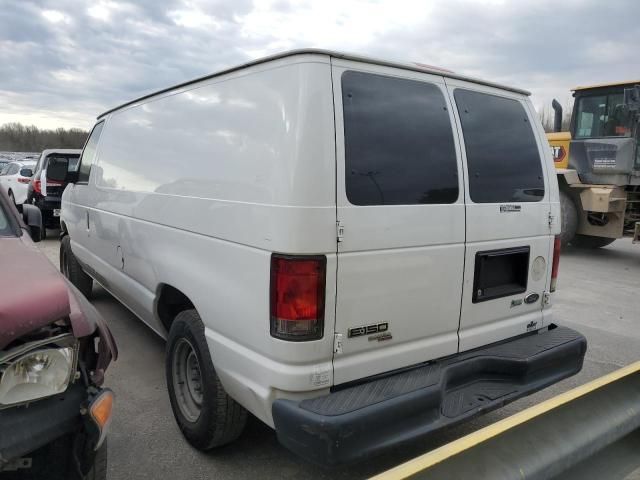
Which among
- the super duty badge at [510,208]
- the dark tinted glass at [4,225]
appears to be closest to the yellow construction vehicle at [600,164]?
the super duty badge at [510,208]

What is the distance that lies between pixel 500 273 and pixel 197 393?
205 centimetres

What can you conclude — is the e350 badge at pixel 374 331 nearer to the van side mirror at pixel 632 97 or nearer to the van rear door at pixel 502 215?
the van rear door at pixel 502 215

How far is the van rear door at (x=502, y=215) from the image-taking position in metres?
2.90

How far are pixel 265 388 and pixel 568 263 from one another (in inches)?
345

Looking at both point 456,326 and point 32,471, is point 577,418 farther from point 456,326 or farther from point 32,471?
point 32,471

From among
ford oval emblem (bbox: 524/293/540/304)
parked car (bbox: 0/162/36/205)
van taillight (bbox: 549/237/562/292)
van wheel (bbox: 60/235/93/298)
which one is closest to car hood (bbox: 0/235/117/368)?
ford oval emblem (bbox: 524/293/540/304)

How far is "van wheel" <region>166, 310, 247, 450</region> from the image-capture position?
110 inches

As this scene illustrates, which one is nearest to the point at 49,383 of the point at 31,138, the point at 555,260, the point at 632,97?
the point at 555,260

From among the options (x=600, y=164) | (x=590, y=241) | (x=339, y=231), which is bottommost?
(x=590, y=241)

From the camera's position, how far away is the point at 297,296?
226 centimetres

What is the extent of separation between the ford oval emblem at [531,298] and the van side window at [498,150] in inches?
24.7

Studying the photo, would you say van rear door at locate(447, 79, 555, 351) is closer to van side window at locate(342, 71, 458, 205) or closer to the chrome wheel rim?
van side window at locate(342, 71, 458, 205)

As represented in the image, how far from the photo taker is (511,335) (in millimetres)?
3199

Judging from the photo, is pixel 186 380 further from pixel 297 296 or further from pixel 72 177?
pixel 72 177
